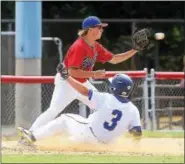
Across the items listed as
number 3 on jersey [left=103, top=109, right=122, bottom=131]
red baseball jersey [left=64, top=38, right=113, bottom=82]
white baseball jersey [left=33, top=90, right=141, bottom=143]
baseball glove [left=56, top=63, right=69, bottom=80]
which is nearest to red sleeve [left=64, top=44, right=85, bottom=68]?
red baseball jersey [left=64, top=38, right=113, bottom=82]

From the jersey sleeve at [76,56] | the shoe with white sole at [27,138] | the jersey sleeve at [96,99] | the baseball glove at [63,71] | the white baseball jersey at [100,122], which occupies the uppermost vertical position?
the jersey sleeve at [76,56]

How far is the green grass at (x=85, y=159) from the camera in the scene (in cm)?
696

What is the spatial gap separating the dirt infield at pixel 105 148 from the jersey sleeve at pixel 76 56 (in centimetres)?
93

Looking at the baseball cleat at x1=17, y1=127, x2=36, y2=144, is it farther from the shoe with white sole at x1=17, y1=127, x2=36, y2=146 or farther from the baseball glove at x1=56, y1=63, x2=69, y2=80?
the baseball glove at x1=56, y1=63, x2=69, y2=80

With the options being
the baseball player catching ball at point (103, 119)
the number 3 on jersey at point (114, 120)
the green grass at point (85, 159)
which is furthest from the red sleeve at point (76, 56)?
the green grass at point (85, 159)

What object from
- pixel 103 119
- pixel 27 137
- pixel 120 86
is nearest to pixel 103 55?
pixel 120 86

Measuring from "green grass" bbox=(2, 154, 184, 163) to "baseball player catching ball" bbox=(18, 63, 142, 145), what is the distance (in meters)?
0.32

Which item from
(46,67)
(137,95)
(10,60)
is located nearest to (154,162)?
(137,95)

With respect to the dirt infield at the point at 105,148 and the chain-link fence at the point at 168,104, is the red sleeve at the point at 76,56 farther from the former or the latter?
the chain-link fence at the point at 168,104

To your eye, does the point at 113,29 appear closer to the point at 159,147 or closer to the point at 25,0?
the point at 25,0

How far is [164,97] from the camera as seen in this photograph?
41.0 feet

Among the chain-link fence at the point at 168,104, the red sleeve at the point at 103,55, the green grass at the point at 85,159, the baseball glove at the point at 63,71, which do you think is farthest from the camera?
the chain-link fence at the point at 168,104

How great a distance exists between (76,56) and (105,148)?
1.12 metres

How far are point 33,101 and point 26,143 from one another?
3234 mm
